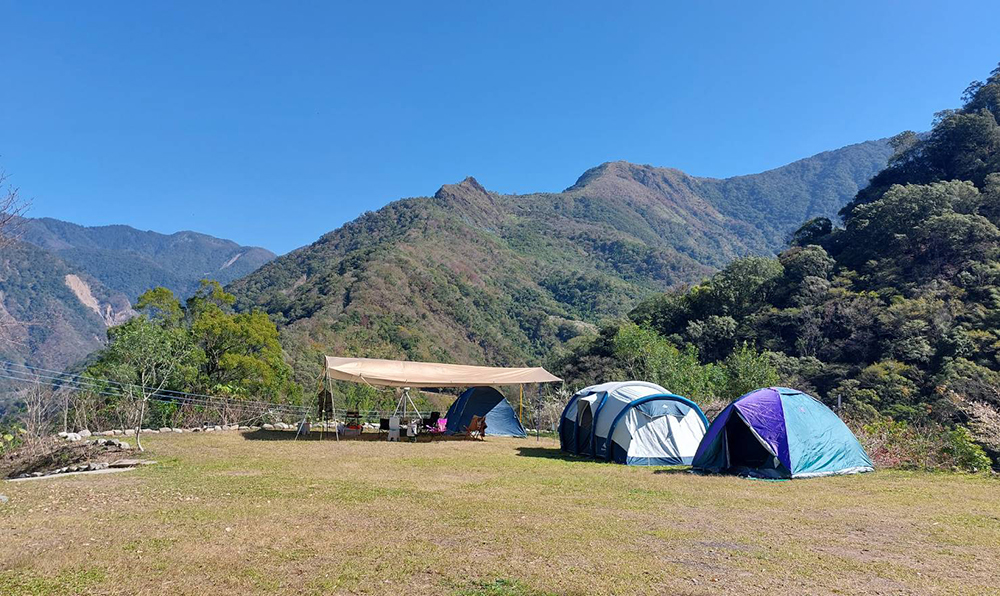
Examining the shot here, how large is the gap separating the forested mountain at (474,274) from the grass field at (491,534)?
33.3 metres

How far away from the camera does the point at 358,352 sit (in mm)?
53875

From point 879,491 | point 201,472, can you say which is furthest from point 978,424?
point 201,472

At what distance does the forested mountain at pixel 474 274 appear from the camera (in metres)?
62.0

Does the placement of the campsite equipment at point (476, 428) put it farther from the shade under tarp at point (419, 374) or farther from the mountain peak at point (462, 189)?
the mountain peak at point (462, 189)

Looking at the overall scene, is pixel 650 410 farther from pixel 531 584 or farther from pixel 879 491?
pixel 531 584

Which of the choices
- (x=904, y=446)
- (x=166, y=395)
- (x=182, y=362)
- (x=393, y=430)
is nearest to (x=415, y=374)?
(x=393, y=430)

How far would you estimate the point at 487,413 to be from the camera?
19.6 meters

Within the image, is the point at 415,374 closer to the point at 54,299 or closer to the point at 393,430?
the point at 393,430

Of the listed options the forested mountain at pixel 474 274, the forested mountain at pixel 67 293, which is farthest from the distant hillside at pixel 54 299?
the forested mountain at pixel 474 274

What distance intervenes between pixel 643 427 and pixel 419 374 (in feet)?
22.8

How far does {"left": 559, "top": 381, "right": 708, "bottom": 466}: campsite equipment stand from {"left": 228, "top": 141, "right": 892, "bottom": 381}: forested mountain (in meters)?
30.5

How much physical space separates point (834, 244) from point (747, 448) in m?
46.1

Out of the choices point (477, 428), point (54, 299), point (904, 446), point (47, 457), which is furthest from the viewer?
point (54, 299)

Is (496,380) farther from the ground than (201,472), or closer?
farther from the ground
